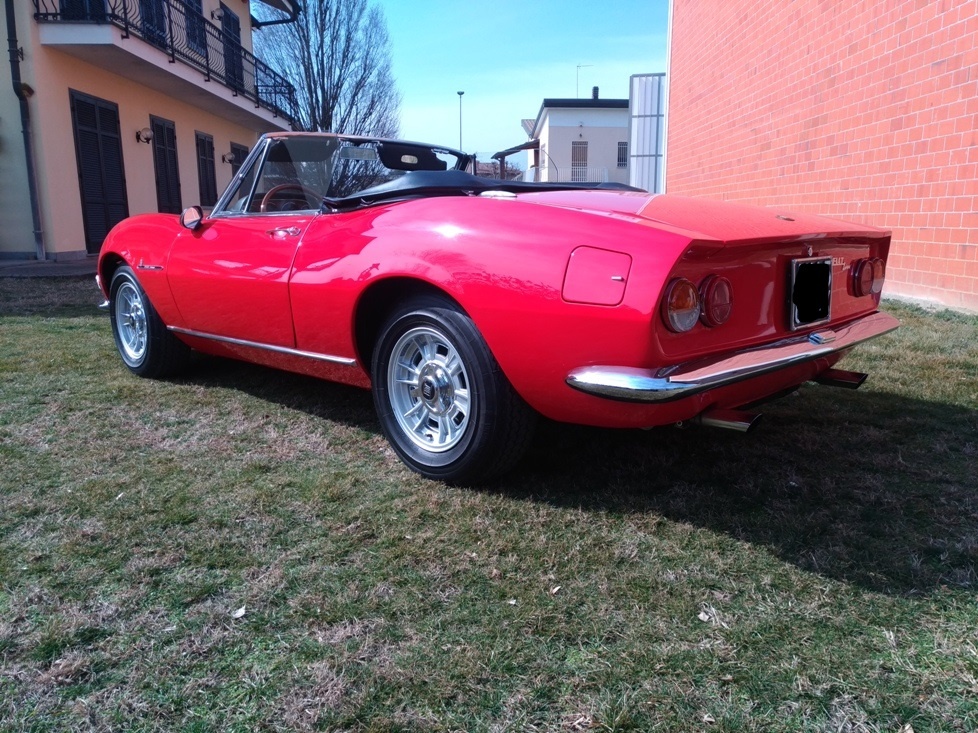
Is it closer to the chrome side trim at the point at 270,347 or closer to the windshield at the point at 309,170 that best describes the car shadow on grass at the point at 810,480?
the chrome side trim at the point at 270,347

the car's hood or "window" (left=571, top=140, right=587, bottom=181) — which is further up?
"window" (left=571, top=140, right=587, bottom=181)

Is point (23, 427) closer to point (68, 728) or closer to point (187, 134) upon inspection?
point (68, 728)

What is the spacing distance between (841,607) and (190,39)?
17.1 m

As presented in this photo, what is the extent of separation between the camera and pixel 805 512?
8.45 feet

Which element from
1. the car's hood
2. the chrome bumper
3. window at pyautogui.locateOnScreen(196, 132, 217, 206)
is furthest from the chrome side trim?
window at pyautogui.locateOnScreen(196, 132, 217, 206)

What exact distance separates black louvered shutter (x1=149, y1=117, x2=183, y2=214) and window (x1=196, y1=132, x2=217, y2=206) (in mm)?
1172

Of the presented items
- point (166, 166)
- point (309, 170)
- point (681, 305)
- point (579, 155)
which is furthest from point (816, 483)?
point (579, 155)

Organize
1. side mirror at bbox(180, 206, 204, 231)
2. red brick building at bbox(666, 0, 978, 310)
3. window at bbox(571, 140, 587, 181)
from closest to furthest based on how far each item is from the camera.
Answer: side mirror at bbox(180, 206, 204, 231)
red brick building at bbox(666, 0, 978, 310)
window at bbox(571, 140, 587, 181)

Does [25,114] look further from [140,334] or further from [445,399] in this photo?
[445,399]

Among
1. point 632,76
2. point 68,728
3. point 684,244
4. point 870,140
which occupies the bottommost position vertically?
point 68,728

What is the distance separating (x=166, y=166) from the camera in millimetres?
15203

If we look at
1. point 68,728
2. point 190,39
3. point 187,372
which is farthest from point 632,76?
point 68,728

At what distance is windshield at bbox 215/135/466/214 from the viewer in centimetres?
352

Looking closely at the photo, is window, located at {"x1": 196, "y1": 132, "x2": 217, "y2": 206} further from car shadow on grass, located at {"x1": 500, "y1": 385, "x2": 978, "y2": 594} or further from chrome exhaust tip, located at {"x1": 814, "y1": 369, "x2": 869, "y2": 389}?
chrome exhaust tip, located at {"x1": 814, "y1": 369, "x2": 869, "y2": 389}
